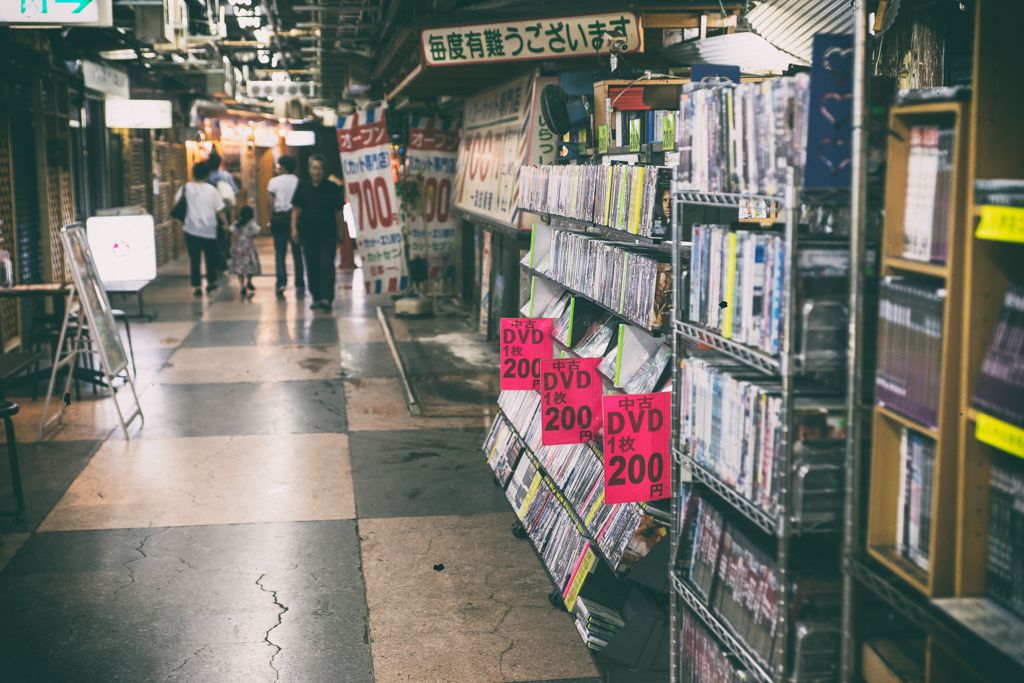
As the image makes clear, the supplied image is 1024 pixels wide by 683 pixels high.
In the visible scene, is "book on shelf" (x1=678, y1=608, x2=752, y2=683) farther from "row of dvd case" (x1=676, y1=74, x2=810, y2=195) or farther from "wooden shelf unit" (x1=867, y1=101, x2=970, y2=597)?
"row of dvd case" (x1=676, y1=74, x2=810, y2=195)

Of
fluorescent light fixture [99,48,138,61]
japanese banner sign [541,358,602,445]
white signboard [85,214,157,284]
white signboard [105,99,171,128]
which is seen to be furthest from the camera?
white signboard [105,99,171,128]

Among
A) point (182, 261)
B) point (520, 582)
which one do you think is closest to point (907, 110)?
point (520, 582)

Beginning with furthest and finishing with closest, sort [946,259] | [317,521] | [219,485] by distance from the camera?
[219,485], [317,521], [946,259]

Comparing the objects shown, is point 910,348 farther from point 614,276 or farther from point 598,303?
point 598,303

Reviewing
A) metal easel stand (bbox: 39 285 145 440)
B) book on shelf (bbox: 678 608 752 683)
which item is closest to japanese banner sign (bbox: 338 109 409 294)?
metal easel stand (bbox: 39 285 145 440)

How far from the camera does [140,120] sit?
1581 cm

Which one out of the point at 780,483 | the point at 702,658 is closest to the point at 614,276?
the point at 702,658

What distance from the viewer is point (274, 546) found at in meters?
5.93

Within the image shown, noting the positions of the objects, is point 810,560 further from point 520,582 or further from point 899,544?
point 520,582

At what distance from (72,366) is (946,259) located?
778 centimetres

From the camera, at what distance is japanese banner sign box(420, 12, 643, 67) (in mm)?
8164

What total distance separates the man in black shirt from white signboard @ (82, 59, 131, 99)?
3191 mm

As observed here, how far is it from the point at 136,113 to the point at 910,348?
15184 millimetres

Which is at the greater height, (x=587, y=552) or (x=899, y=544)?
(x=899, y=544)
